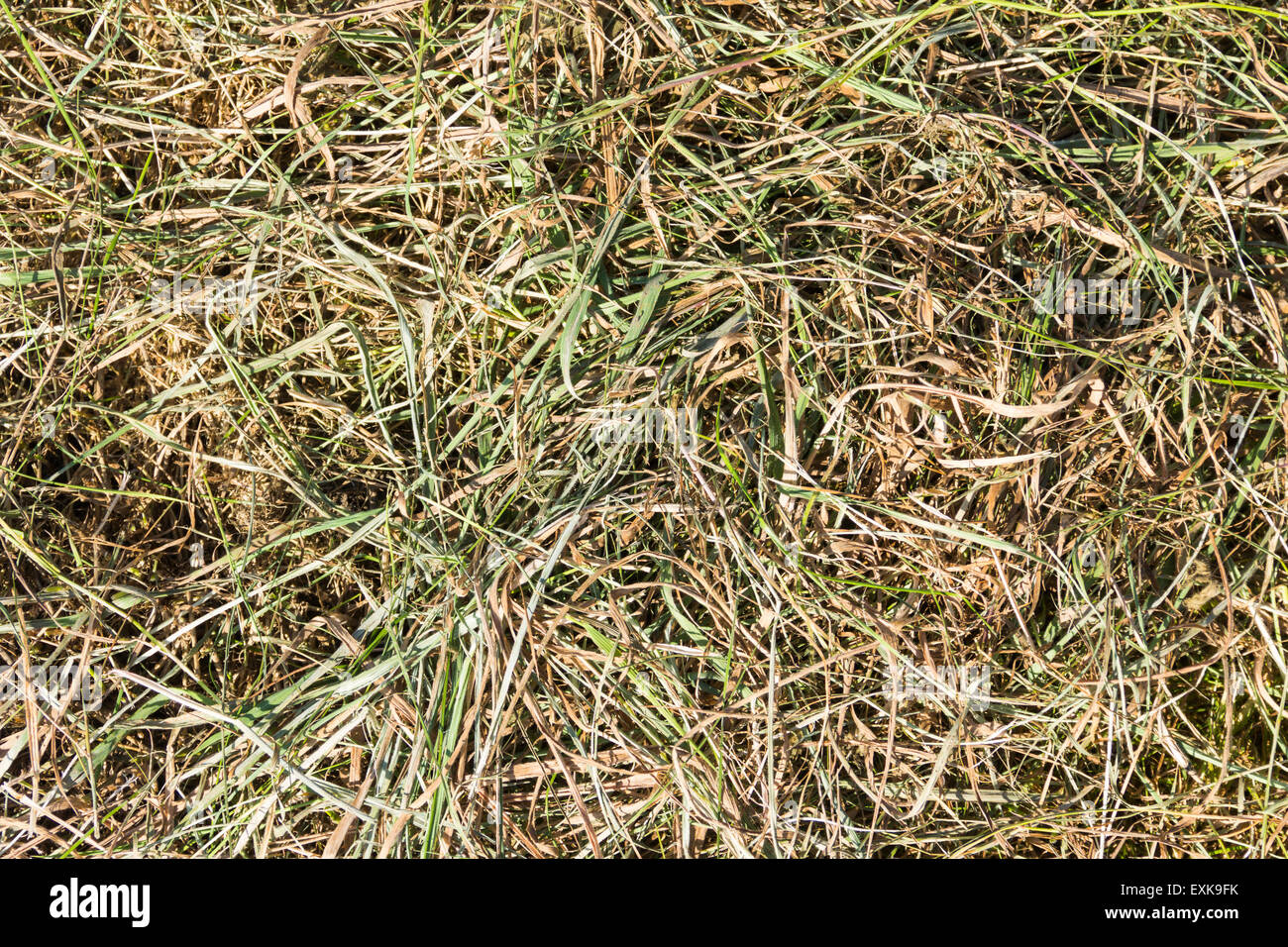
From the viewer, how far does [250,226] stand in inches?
53.5

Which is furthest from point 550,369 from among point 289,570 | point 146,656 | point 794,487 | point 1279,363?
point 1279,363

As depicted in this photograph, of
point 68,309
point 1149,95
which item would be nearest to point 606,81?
point 1149,95

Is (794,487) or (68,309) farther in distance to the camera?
(68,309)

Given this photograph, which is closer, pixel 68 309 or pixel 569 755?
pixel 569 755

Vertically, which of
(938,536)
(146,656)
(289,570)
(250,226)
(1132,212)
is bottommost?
(146,656)

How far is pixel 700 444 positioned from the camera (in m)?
1.29

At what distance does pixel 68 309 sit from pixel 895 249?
1.30 metres

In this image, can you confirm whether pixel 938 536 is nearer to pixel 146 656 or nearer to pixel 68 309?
pixel 146 656

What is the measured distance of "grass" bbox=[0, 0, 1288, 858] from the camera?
1.26 metres

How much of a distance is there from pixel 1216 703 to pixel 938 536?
52cm

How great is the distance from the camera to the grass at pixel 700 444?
1.26 metres

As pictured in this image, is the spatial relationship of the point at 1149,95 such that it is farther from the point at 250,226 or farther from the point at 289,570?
the point at 289,570

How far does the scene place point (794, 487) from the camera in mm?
1268

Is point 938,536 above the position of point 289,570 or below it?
above
